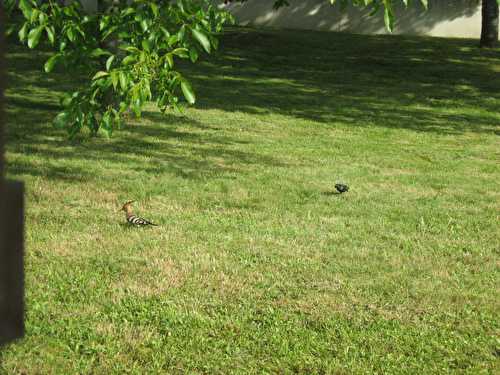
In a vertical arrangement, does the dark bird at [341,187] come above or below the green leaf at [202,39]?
below

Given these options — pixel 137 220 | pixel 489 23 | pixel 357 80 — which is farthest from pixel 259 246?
pixel 489 23

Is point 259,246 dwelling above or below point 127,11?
below

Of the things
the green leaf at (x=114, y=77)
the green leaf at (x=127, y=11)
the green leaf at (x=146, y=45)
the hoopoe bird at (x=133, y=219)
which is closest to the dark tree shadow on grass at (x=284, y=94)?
the hoopoe bird at (x=133, y=219)

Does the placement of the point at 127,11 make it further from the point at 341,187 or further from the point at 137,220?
the point at 341,187

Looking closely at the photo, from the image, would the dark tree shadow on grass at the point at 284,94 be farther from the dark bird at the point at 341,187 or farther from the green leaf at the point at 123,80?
the green leaf at the point at 123,80

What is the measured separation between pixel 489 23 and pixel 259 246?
22.9 metres

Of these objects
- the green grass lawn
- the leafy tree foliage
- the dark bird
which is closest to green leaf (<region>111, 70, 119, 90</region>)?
the leafy tree foliage

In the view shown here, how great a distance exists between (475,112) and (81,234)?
42.0ft

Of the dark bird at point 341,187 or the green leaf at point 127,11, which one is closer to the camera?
the green leaf at point 127,11

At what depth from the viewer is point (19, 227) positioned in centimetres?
110

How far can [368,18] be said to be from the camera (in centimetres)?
3319

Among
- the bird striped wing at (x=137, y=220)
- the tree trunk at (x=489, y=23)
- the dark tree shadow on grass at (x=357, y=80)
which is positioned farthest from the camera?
the tree trunk at (x=489, y=23)

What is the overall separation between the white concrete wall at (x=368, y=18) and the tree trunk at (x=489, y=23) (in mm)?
5726

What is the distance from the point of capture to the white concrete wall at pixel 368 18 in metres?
33.2
